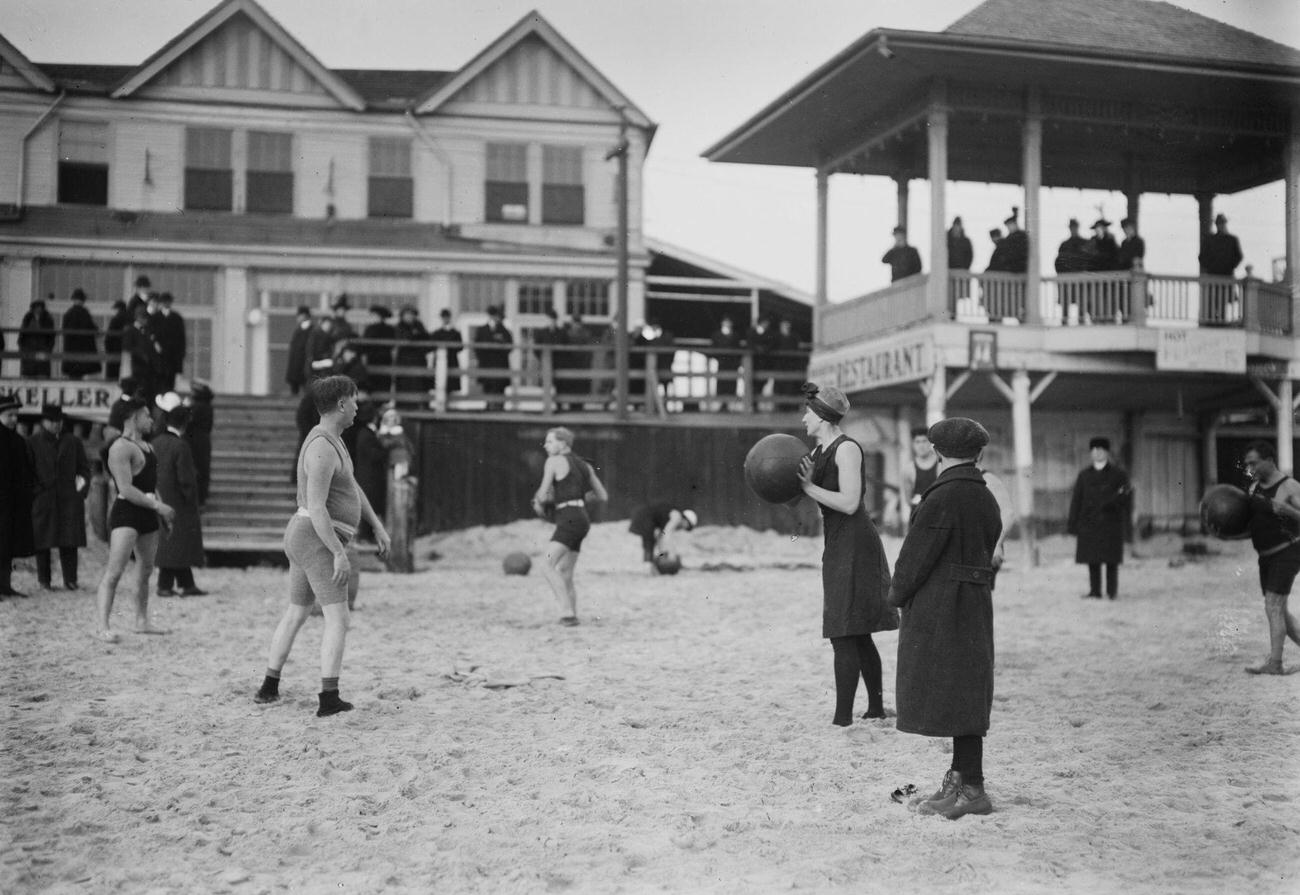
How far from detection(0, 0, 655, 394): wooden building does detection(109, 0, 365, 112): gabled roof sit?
44mm

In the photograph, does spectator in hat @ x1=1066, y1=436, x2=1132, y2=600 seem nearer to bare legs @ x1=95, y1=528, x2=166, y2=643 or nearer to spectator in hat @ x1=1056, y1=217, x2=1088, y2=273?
spectator in hat @ x1=1056, y1=217, x2=1088, y2=273

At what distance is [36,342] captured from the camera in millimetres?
23938

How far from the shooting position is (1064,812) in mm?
6176

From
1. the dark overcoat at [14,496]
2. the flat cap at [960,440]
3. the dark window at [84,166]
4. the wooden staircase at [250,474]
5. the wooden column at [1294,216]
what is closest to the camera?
the flat cap at [960,440]

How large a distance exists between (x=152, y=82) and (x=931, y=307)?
665 inches

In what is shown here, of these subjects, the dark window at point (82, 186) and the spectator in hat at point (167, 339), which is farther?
the dark window at point (82, 186)

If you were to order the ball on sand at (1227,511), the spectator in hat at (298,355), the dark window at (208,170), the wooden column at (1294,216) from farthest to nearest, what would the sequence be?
1. the dark window at (208,170)
2. the spectator in hat at (298,355)
3. the wooden column at (1294,216)
4. the ball on sand at (1227,511)

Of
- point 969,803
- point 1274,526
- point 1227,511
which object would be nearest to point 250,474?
point 1227,511

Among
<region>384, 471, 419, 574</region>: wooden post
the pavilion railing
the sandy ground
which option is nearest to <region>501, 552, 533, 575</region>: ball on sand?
<region>384, 471, 419, 574</region>: wooden post

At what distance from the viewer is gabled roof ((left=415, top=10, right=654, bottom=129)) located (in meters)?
28.8

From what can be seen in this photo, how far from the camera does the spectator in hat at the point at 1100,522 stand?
1579cm

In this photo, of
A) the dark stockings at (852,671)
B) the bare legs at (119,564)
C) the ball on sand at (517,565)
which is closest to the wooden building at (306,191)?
the ball on sand at (517,565)

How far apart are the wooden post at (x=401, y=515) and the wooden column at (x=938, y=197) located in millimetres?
7825

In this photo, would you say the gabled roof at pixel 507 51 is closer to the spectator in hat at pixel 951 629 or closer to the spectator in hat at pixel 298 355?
the spectator in hat at pixel 298 355
